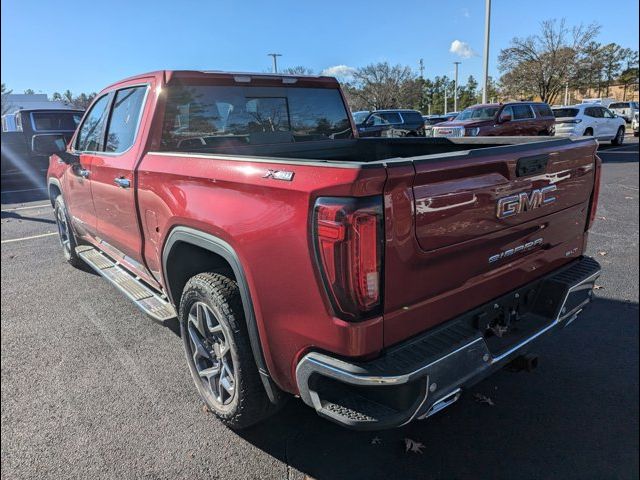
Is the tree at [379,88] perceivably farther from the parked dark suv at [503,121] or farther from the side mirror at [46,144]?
the side mirror at [46,144]

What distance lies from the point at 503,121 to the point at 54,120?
14.5 meters

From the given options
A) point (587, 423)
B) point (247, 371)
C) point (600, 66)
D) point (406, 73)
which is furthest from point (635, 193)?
point (406, 73)

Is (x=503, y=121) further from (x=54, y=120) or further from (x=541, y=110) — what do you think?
(x=54, y=120)

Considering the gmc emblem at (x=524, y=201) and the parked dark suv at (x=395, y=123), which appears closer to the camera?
the gmc emblem at (x=524, y=201)

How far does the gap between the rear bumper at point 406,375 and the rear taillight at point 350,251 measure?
0.76 feet

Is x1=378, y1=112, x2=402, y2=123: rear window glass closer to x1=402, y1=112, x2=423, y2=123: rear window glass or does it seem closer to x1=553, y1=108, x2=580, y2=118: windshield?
x1=402, y1=112, x2=423, y2=123: rear window glass

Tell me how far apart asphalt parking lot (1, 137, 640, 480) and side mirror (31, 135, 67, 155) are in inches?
79.4

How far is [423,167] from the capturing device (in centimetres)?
189

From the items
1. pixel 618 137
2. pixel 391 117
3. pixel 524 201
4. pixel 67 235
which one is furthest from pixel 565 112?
pixel 524 201

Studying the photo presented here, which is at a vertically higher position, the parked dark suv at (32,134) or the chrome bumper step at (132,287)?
the parked dark suv at (32,134)

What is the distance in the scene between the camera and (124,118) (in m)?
3.81

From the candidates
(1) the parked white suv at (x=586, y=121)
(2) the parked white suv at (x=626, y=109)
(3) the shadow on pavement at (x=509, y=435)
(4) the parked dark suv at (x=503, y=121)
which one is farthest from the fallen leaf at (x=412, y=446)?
(2) the parked white suv at (x=626, y=109)

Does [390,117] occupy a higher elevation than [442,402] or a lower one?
higher

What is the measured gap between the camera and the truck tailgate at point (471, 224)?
1896mm
